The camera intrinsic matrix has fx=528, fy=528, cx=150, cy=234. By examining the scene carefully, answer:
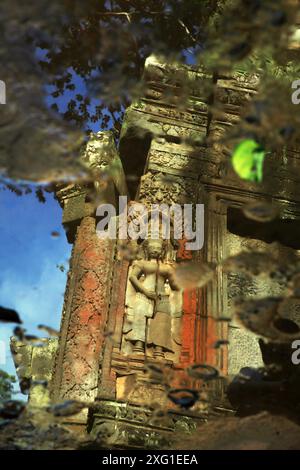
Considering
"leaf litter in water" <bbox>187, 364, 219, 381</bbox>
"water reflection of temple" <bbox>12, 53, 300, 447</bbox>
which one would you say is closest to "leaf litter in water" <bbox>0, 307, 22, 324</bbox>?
"water reflection of temple" <bbox>12, 53, 300, 447</bbox>

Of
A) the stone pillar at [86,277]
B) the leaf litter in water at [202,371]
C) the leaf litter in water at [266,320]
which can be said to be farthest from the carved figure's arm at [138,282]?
the leaf litter in water at [266,320]

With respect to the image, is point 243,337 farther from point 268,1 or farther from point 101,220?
point 268,1

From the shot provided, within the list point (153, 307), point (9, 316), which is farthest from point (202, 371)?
point (9, 316)

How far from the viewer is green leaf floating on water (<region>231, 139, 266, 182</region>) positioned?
9.53ft

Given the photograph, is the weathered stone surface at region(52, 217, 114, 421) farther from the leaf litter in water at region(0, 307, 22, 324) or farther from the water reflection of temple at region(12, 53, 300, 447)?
the leaf litter in water at region(0, 307, 22, 324)

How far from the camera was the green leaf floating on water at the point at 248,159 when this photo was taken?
2906mm

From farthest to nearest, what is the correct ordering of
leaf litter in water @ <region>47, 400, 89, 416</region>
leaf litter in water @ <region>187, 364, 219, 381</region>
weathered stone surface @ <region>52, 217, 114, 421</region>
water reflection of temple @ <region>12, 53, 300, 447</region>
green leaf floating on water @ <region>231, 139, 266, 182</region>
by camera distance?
1. weathered stone surface @ <region>52, 217, 114, 421</region>
2. water reflection of temple @ <region>12, 53, 300, 447</region>
3. leaf litter in water @ <region>187, 364, 219, 381</region>
4. leaf litter in water @ <region>47, 400, 89, 416</region>
5. green leaf floating on water @ <region>231, 139, 266, 182</region>

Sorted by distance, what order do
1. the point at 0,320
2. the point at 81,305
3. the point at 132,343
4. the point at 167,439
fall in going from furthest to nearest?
the point at 81,305 < the point at 132,343 < the point at 167,439 < the point at 0,320

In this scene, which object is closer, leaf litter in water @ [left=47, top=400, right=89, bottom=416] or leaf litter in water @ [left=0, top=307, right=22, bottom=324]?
leaf litter in water @ [left=0, top=307, right=22, bottom=324]

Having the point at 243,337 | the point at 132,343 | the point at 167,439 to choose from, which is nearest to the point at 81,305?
the point at 132,343

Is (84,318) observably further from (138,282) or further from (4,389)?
(4,389)

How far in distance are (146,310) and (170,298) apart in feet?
1.25

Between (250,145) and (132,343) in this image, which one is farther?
(132,343)

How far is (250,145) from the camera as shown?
290cm
